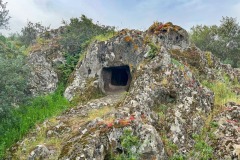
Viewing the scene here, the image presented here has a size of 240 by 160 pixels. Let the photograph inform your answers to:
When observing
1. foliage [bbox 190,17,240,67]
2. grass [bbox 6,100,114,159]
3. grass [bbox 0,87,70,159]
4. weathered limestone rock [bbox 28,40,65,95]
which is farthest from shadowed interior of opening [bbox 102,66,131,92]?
foliage [bbox 190,17,240,67]

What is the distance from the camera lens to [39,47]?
22797 mm

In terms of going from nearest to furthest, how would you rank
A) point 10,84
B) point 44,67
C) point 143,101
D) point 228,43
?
point 10,84 → point 143,101 → point 44,67 → point 228,43

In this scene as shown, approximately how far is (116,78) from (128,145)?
1316 cm

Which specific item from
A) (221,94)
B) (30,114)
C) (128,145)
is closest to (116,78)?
(221,94)

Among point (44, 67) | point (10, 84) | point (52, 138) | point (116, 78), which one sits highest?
point (44, 67)

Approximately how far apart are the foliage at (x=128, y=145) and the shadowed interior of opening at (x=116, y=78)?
9791 mm

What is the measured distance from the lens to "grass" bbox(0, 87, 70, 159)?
1301cm

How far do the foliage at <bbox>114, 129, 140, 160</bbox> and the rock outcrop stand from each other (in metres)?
0.05

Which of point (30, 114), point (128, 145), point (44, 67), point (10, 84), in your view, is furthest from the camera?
point (44, 67)

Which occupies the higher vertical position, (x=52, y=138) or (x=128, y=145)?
(x=128, y=145)

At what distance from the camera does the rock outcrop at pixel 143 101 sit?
11.0 m

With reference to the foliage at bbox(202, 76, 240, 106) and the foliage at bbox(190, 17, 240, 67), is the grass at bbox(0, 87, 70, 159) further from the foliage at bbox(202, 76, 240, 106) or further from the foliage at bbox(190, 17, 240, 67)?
the foliage at bbox(190, 17, 240, 67)

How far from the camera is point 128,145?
10516 mm

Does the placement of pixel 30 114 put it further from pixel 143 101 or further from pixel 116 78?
pixel 116 78
